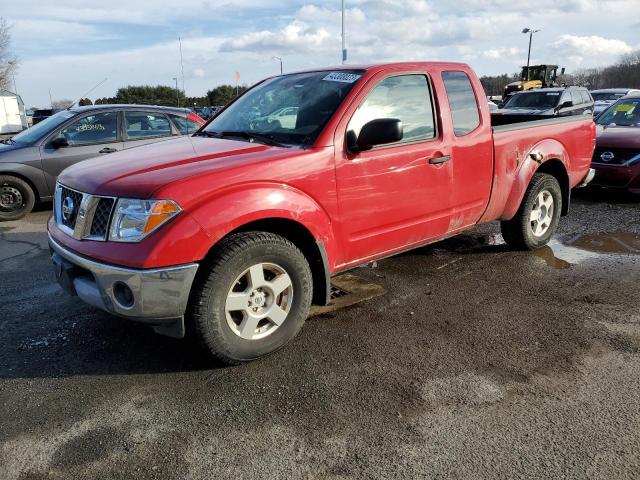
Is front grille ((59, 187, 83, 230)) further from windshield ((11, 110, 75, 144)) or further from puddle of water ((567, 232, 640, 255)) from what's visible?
puddle of water ((567, 232, 640, 255))

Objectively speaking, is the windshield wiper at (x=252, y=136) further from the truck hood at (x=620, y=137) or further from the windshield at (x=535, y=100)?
the windshield at (x=535, y=100)

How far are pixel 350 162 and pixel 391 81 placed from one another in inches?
33.9

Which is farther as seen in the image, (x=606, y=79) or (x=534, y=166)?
(x=606, y=79)

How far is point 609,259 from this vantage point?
17.2 feet

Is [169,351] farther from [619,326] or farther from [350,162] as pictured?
[619,326]

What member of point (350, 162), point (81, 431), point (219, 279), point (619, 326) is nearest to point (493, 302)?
point (619, 326)

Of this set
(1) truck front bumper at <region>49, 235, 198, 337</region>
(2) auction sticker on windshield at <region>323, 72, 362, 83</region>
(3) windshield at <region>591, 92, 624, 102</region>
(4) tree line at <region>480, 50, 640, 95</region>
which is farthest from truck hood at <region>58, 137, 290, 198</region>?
(4) tree line at <region>480, 50, 640, 95</region>

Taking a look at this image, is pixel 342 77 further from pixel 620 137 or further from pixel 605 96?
pixel 605 96

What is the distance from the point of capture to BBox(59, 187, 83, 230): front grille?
10.3 ft

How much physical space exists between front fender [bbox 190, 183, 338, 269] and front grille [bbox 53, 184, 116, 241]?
1.76 feet

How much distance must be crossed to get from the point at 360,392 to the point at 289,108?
2.16 metres

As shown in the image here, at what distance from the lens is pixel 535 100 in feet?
47.5

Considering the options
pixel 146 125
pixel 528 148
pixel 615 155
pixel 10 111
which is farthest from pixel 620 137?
pixel 10 111

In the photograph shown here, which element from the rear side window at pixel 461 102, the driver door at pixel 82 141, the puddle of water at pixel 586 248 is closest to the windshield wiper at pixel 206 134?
the rear side window at pixel 461 102
